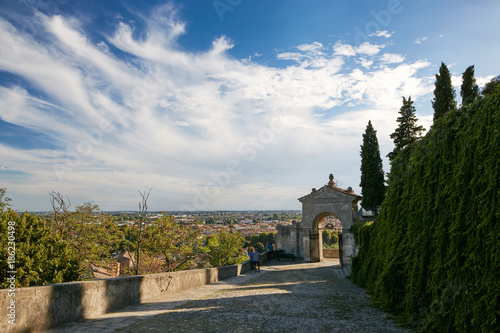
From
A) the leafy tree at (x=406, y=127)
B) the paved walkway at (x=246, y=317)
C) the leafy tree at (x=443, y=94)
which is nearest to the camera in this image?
the paved walkway at (x=246, y=317)

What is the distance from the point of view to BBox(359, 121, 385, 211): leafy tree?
2427 cm

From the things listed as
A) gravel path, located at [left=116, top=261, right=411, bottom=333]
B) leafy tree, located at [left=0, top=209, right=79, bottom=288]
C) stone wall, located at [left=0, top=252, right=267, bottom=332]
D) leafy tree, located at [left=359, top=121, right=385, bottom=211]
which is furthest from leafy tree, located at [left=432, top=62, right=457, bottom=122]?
leafy tree, located at [left=0, top=209, right=79, bottom=288]

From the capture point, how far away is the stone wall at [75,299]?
4352 millimetres

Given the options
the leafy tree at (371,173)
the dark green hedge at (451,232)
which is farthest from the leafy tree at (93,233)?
the leafy tree at (371,173)

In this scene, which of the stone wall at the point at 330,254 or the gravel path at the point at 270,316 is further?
the stone wall at the point at 330,254

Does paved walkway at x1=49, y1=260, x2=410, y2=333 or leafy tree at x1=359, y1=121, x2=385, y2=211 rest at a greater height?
leafy tree at x1=359, y1=121, x2=385, y2=211

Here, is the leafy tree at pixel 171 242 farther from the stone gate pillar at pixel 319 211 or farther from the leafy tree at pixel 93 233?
the stone gate pillar at pixel 319 211

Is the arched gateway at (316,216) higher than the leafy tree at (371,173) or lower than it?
lower

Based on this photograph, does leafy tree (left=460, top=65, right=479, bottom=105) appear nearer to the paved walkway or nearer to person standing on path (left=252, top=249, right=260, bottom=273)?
person standing on path (left=252, top=249, right=260, bottom=273)

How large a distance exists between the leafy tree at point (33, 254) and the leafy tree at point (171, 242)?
8.69 metres

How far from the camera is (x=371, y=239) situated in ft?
33.2

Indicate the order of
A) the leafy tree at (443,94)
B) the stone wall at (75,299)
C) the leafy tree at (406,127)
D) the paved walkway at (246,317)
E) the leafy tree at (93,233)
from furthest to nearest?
the leafy tree at (406,127), the leafy tree at (443,94), the leafy tree at (93,233), the paved walkway at (246,317), the stone wall at (75,299)

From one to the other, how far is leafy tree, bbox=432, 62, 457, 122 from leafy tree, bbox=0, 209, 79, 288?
21374mm

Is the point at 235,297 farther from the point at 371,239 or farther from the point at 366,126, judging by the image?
the point at 366,126
